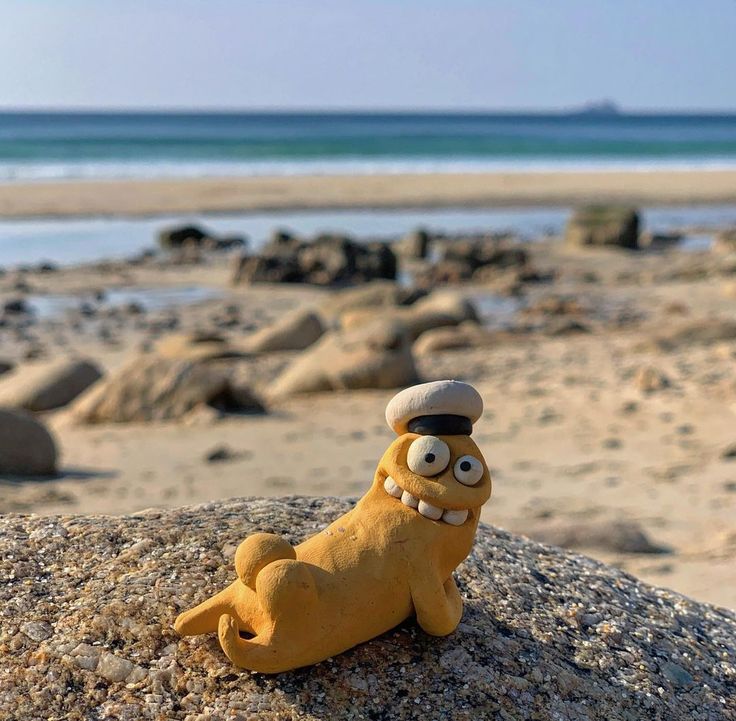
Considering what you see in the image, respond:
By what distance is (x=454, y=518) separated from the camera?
8.69 ft

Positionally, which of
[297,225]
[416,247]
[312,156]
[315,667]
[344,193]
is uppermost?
[315,667]

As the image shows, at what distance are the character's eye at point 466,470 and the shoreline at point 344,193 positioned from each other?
2651 cm

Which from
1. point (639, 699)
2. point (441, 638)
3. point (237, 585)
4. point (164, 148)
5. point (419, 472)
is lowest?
point (164, 148)

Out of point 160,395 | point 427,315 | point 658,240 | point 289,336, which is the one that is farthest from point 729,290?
point 160,395

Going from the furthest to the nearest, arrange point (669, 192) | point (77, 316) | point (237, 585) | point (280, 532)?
point (669, 192) → point (77, 316) → point (280, 532) → point (237, 585)

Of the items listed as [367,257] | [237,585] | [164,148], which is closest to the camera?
[237,585]

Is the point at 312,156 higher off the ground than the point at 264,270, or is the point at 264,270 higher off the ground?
the point at 264,270

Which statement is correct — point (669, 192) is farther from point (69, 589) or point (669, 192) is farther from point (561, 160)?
point (69, 589)

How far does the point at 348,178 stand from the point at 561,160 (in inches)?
627

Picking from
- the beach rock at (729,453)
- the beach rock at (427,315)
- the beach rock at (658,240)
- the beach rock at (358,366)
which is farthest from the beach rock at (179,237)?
the beach rock at (729,453)

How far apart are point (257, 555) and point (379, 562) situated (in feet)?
0.99

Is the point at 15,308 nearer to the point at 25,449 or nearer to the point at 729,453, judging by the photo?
the point at 25,449

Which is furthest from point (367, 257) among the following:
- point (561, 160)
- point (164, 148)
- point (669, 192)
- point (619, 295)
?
point (164, 148)

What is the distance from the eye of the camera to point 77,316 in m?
14.9
